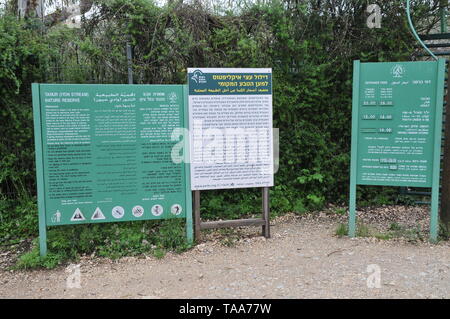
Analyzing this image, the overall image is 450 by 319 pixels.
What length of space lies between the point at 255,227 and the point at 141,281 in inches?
86.6

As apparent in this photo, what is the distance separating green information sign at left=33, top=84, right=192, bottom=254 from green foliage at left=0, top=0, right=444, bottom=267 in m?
0.39

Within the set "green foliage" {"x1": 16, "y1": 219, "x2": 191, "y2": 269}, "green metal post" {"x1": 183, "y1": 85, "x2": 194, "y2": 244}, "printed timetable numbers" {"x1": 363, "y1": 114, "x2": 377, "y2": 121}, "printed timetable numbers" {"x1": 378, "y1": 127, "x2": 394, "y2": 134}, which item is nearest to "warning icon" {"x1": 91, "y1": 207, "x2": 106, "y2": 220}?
"green foliage" {"x1": 16, "y1": 219, "x2": 191, "y2": 269}

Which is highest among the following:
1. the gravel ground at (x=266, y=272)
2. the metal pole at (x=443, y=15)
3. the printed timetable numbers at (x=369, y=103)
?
the metal pole at (x=443, y=15)

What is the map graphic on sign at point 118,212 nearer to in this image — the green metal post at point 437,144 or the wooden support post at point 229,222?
the wooden support post at point 229,222

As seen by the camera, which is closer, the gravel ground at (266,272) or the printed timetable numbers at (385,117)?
the gravel ground at (266,272)

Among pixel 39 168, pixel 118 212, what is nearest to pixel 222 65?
pixel 118 212

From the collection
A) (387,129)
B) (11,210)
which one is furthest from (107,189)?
(387,129)

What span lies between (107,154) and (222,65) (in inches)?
94.0

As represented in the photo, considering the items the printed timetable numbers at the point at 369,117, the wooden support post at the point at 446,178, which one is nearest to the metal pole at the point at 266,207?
the printed timetable numbers at the point at 369,117

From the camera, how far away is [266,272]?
4387 mm

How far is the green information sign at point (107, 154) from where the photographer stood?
4684 mm

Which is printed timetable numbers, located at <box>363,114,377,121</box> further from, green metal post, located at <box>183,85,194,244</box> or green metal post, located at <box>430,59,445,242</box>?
green metal post, located at <box>183,85,194,244</box>

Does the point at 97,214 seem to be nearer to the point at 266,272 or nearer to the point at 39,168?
the point at 39,168

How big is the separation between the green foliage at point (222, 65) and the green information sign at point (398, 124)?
1.39 m
